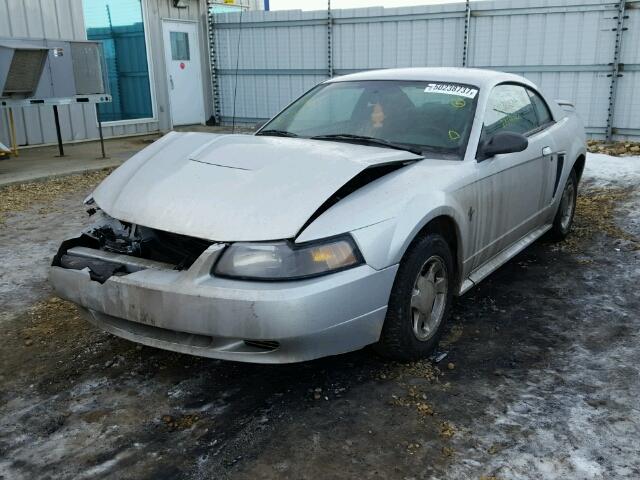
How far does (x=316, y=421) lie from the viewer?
284cm

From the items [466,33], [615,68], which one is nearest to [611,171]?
[615,68]

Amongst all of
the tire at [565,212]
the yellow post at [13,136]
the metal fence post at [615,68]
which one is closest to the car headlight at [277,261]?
the tire at [565,212]

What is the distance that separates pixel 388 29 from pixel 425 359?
34.2 feet

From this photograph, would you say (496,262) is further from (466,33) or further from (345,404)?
(466,33)

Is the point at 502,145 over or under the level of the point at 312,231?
over

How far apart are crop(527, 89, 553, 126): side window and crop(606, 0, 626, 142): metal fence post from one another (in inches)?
258

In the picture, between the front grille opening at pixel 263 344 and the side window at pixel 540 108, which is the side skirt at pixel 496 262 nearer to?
the side window at pixel 540 108

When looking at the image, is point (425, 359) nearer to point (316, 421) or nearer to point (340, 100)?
point (316, 421)

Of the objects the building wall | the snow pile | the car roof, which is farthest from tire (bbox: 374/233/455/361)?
the building wall

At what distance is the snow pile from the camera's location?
8.16 m

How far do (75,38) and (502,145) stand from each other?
1016cm

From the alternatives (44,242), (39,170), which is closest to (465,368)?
(44,242)

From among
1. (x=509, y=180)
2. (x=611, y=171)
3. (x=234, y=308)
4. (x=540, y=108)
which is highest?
(x=540, y=108)

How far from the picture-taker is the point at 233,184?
9.99 feet
